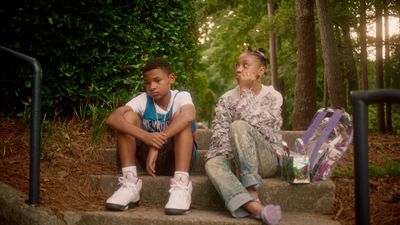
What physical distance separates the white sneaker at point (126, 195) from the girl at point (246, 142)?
53cm

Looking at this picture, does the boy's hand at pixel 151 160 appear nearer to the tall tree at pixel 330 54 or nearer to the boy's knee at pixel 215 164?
the boy's knee at pixel 215 164

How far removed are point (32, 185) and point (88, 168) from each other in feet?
2.68

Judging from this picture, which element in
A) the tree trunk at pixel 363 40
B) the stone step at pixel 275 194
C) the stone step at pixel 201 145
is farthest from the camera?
the tree trunk at pixel 363 40

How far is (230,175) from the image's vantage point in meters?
2.92

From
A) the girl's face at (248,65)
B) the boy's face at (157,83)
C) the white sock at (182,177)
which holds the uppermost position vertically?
the girl's face at (248,65)

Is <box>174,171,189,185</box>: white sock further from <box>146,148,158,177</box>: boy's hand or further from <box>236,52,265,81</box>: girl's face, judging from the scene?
<box>236,52,265,81</box>: girl's face

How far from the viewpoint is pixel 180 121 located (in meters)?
3.04

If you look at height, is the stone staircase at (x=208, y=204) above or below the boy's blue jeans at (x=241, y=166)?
below

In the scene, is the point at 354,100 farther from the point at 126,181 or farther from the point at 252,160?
the point at 126,181

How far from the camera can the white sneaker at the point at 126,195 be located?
2.89 metres

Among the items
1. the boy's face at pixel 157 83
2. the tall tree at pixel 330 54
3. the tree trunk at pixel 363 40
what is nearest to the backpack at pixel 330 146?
the boy's face at pixel 157 83

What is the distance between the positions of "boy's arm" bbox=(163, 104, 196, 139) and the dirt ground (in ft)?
2.39

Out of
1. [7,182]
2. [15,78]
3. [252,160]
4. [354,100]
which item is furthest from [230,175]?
[15,78]

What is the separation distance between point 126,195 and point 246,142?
0.92 meters
